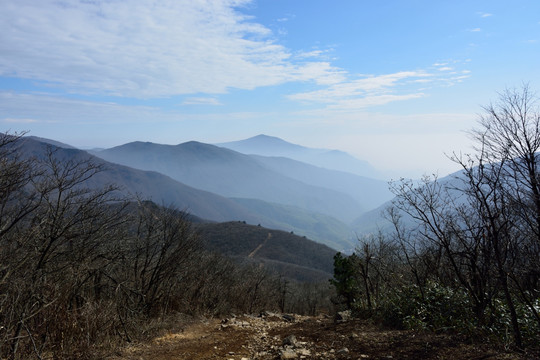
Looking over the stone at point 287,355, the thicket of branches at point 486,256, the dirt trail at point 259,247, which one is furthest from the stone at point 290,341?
the dirt trail at point 259,247

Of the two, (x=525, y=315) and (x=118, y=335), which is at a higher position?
(x=525, y=315)

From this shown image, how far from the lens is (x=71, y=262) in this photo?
26.3 feet

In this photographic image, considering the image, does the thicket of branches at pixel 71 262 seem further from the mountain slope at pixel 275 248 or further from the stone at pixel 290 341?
the mountain slope at pixel 275 248

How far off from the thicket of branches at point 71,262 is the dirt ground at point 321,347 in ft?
3.55

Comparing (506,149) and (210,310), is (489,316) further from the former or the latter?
(210,310)

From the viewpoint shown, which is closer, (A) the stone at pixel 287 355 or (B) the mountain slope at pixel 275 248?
(A) the stone at pixel 287 355

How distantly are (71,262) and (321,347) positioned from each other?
6.62 metres

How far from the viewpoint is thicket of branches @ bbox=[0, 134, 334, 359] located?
19.7 ft

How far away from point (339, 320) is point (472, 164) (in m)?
6.90

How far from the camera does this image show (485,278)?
23.6 ft

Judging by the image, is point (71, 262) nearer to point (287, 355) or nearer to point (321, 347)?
point (287, 355)

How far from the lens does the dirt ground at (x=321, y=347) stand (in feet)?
19.0

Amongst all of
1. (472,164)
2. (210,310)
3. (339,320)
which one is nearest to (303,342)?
(339,320)

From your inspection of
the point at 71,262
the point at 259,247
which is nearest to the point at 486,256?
the point at 71,262
